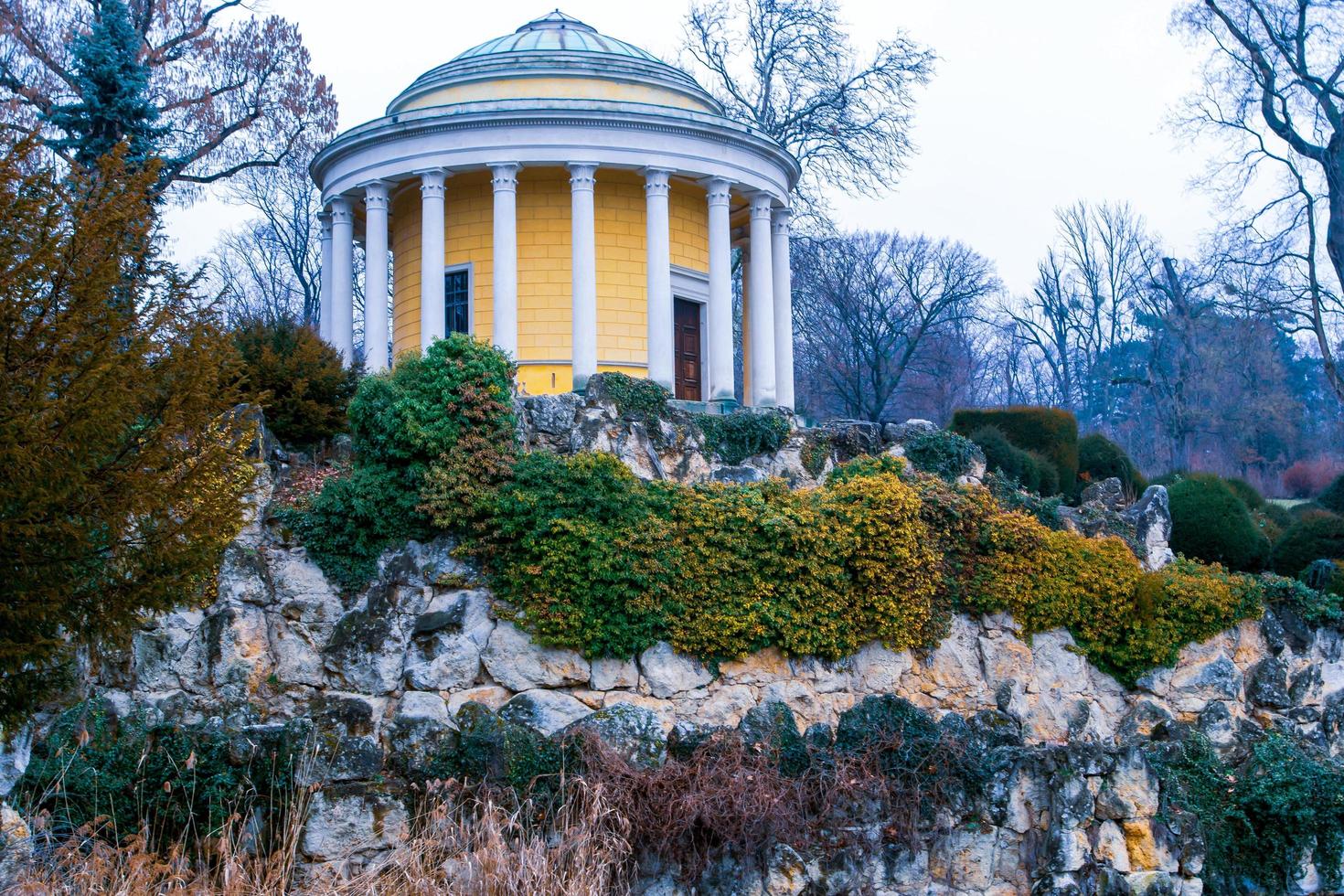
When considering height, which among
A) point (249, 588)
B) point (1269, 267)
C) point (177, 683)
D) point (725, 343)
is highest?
point (1269, 267)

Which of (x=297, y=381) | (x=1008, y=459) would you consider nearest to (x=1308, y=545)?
(x=1008, y=459)

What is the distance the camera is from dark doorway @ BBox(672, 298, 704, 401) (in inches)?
932

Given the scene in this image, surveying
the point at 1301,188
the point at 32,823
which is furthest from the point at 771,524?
the point at 1301,188

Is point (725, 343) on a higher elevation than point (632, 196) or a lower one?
lower

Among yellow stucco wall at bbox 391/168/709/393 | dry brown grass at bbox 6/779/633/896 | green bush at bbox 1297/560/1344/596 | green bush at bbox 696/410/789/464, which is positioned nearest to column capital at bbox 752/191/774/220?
yellow stucco wall at bbox 391/168/709/393

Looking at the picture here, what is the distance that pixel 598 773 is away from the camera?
9844mm

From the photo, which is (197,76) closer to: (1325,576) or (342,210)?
(342,210)

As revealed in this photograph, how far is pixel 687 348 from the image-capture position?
23859 mm

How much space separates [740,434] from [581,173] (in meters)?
6.78

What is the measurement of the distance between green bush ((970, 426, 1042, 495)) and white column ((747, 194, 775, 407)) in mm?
3983

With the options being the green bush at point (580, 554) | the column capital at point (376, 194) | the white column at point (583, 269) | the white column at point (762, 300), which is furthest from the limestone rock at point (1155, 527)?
the column capital at point (376, 194)

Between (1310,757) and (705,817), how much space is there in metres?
6.97

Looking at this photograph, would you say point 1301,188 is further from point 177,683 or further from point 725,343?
point 177,683

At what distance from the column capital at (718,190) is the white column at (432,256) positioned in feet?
15.2
